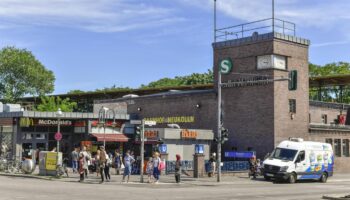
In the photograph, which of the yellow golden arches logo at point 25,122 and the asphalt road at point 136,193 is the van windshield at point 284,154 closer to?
the asphalt road at point 136,193

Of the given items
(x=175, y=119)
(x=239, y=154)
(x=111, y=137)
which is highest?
(x=175, y=119)

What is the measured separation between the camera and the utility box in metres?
34.3

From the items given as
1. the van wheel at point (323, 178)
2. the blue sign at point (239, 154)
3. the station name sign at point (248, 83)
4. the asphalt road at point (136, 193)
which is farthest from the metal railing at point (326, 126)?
the asphalt road at point (136, 193)

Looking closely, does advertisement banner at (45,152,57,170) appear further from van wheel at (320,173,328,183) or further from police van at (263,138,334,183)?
van wheel at (320,173,328,183)

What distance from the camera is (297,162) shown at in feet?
117

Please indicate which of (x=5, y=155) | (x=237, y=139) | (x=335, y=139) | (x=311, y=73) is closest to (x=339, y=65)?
(x=311, y=73)

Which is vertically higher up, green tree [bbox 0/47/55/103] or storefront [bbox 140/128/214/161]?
green tree [bbox 0/47/55/103]

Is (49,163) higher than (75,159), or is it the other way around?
(75,159)

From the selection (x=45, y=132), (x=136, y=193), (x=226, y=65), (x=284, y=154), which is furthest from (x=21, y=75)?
(x=136, y=193)

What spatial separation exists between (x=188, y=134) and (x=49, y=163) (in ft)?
38.3

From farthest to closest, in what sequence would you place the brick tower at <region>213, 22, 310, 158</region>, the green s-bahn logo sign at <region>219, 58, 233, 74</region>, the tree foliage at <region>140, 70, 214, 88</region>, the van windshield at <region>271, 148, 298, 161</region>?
1. the tree foliage at <region>140, 70, 214, 88</region>
2. the green s-bahn logo sign at <region>219, 58, 233, 74</region>
3. the brick tower at <region>213, 22, 310, 158</region>
4. the van windshield at <region>271, 148, 298, 161</region>

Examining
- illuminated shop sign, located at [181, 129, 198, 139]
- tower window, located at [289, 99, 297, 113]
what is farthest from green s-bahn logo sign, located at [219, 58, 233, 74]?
illuminated shop sign, located at [181, 129, 198, 139]

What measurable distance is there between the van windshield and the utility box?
14536 millimetres

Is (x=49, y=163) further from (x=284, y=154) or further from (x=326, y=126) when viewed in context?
(x=326, y=126)
